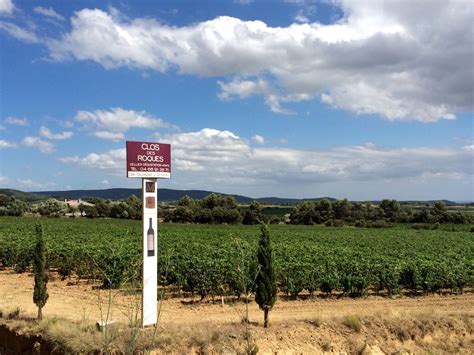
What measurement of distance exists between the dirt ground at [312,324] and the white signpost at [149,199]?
0.62 m

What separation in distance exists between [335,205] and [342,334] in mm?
87299

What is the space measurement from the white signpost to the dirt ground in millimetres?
624

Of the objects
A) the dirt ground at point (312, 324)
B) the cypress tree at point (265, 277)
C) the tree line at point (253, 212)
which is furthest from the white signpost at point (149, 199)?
the tree line at point (253, 212)

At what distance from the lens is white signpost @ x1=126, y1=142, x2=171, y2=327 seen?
481 inches

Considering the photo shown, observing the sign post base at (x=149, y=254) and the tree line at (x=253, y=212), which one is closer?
the sign post base at (x=149, y=254)

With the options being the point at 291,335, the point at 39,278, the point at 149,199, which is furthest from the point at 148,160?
the point at 291,335

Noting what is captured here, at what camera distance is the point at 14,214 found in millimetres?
92250

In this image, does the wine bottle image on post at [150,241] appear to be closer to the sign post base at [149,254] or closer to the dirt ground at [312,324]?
the sign post base at [149,254]

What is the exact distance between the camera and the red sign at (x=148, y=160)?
1230cm

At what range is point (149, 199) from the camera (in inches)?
499

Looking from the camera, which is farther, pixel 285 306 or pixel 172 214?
pixel 172 214

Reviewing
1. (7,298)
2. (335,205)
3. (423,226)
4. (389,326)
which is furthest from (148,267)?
(335,205)

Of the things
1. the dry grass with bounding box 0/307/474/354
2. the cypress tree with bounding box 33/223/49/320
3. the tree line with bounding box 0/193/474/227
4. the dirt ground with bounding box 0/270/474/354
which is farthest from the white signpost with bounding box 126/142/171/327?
the tree line with bounding box 0/193/474/227

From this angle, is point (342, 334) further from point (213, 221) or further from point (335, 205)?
point (335, 205)
